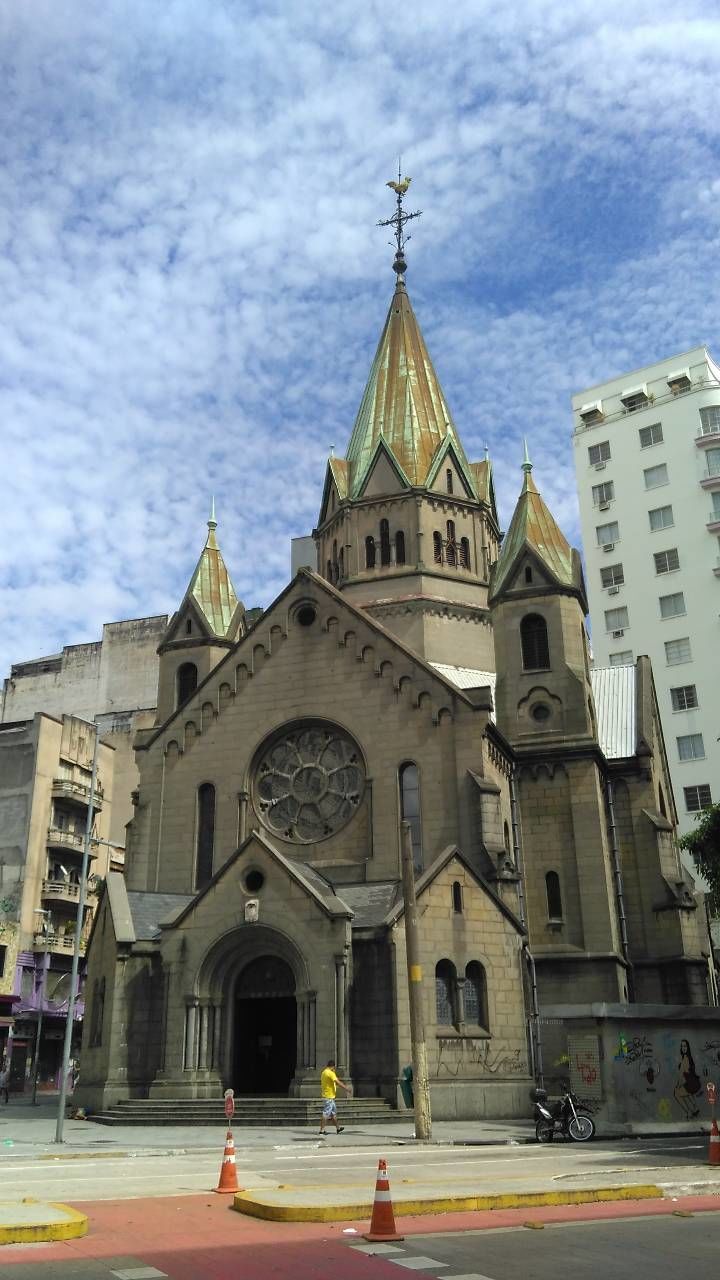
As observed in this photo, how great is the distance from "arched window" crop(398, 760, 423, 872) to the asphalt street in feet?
41.3

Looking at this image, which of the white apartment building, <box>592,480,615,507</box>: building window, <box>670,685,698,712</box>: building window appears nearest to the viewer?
the white apartment building

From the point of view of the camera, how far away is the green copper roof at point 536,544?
136ft

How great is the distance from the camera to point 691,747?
66062mm

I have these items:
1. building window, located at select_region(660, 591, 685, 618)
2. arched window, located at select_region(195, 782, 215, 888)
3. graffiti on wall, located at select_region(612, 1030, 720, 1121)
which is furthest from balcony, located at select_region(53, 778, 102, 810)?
graffiti on wall, located at select_region(612, 1030, 720, 1121)

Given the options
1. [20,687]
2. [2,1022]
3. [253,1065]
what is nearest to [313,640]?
[253,1065]

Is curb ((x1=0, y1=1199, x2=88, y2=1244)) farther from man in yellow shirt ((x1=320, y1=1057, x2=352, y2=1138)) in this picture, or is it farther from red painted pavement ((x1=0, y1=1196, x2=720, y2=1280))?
man in yellow shirt ((x1=320, y1=1057, x2=352, y2=1138))

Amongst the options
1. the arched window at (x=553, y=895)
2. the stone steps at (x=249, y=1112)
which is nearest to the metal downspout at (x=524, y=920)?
the arched window at (x=553, y=895)

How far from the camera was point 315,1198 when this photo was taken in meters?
12.2

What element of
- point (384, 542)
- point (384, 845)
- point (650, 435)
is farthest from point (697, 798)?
point (384, 845)

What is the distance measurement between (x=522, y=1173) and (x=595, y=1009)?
9.62 meters

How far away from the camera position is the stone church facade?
29438 mm

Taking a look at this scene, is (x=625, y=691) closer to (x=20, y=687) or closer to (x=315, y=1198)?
(x=315, y=1198)

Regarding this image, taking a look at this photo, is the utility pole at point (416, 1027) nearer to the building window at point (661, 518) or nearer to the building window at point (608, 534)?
the building window at point (661, 518)

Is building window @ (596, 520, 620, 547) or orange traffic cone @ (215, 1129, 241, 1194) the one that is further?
building window @ (596, 520, 620, 547)
